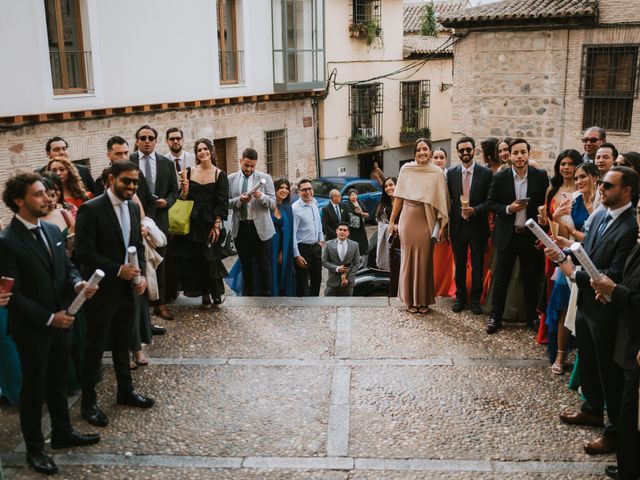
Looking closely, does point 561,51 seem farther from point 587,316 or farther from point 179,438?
point 179,438

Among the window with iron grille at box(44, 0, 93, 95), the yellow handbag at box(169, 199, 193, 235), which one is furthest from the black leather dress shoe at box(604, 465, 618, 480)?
the window with iron grille at box(44, 0, 93, 95)

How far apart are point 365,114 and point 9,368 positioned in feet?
65.4

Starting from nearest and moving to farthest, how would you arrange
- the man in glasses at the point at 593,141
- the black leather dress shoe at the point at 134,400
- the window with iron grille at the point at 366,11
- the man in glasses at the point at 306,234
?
1. the black leather dress shoe at the point at 134,400
2. the man in glasses at the point at 593,141
3. the man in glasses at the point at 306,234
4. the window with iron grille at the point at 366,11

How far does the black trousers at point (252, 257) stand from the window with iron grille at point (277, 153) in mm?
12937

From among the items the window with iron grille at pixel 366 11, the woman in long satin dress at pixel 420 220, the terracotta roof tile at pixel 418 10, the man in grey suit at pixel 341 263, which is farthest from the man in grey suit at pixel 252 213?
the terracotta roof tile at pixel 418 10

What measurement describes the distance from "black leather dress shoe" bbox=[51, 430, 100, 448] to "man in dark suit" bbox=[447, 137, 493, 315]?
4.13 m

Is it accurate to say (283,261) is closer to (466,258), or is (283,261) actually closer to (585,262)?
(466,258)

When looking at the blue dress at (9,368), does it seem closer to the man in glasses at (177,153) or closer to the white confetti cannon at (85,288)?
the white confetti cannon at (85,288)

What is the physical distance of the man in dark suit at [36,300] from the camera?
4.48 metres

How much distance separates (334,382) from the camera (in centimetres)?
612

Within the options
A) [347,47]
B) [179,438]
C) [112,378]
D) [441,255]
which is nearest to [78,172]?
[112,378]

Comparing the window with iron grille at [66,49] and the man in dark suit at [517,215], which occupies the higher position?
the window with iron grille at [66,49]

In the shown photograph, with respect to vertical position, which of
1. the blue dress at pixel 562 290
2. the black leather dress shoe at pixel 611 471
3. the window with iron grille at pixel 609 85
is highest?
the window with iron grille at pixel 609 85

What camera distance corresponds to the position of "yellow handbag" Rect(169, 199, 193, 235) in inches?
291
